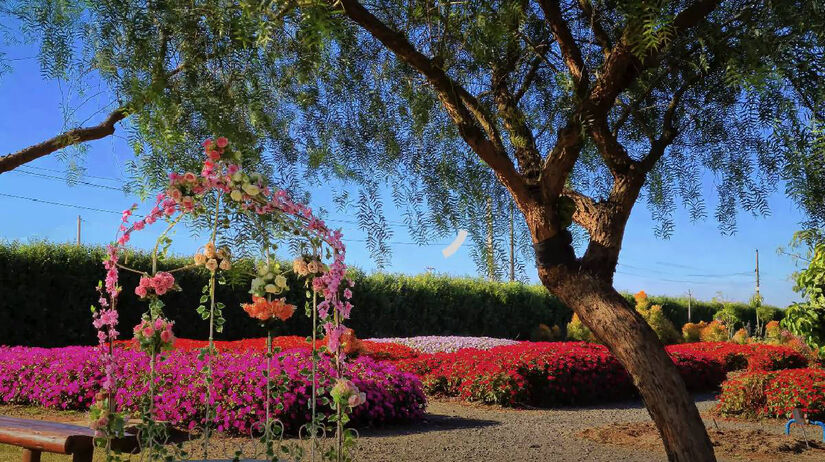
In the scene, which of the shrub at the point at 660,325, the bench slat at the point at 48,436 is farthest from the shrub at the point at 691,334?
the bench slat at the point at 48,436

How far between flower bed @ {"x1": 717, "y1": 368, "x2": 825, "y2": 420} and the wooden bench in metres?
7.01

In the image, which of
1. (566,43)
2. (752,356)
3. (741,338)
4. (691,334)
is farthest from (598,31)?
(691,334)

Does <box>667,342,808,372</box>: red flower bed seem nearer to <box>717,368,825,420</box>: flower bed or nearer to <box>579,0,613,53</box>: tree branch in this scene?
<box>717,368,825,420</box>: flower bed

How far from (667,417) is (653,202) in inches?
66.9

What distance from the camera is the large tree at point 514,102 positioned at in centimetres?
277

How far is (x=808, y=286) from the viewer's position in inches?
253

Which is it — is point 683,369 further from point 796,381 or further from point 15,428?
point 15,428

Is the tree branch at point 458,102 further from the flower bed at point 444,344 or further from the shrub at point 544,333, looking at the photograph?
the shrub at point 544,333

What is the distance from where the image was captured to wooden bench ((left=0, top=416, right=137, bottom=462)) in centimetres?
347

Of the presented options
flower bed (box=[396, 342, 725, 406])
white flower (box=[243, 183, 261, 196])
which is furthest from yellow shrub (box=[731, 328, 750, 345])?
white flower (box=[243, 183, 261, 196])

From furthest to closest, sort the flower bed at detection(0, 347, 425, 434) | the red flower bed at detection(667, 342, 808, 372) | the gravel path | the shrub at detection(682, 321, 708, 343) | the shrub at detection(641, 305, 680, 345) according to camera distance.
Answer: the shrub at detection(682, 321, 708, 343)
the shrub at detection(641, 305, 680, 345)
the red flower bed at detection(667, 342, 808, 372)
the flower bed at detection(0, 347, 425, 434)
the gravel path

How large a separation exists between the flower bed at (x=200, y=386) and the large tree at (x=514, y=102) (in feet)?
7.99

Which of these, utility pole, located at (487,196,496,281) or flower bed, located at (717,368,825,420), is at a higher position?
utility pole, located at (487,196,496,281)

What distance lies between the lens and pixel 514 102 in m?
4.46
